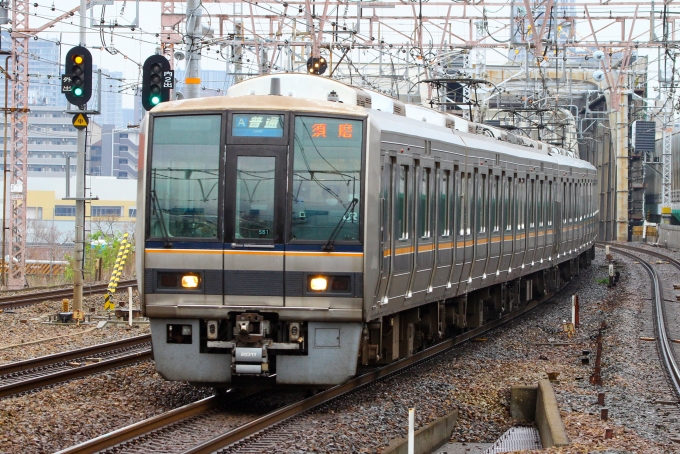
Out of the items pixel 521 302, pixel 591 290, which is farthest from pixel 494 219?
pixel 591 290

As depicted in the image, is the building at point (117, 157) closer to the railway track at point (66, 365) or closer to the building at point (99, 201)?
the building at point (99, 201)

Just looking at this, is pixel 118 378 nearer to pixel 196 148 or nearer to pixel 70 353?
pixel 70 353

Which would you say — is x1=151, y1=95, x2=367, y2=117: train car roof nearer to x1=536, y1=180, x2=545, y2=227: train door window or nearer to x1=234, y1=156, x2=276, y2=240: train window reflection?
x1=234, y1=156, x2=276, y2=240: train window reflection

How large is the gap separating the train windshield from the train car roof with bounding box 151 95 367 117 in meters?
0.09

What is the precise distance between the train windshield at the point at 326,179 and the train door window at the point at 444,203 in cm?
292

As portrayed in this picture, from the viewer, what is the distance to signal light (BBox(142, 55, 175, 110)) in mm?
15812

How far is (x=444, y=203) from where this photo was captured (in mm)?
12102

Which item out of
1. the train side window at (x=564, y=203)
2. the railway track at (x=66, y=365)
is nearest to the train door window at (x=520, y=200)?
the train side window at (x=564, y=203)

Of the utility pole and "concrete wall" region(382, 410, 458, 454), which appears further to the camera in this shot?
the utility pole

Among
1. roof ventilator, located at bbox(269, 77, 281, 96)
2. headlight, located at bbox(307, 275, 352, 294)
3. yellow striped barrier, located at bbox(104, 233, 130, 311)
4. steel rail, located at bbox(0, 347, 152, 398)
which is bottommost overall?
steel rail, located at bbox(0, 347, 152, 398)

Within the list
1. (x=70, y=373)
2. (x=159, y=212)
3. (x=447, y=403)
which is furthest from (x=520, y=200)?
(x=159, y=212)

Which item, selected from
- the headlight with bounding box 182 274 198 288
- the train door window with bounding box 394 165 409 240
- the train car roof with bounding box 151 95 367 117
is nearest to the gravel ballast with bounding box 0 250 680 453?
the headlight with bounding box 182 274 198 288

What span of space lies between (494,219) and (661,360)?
317cm

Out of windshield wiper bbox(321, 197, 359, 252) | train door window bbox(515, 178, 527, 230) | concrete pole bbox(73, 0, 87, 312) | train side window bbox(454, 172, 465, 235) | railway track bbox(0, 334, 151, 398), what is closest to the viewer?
windshield wiper bbox(321, 197, 359, 252)
